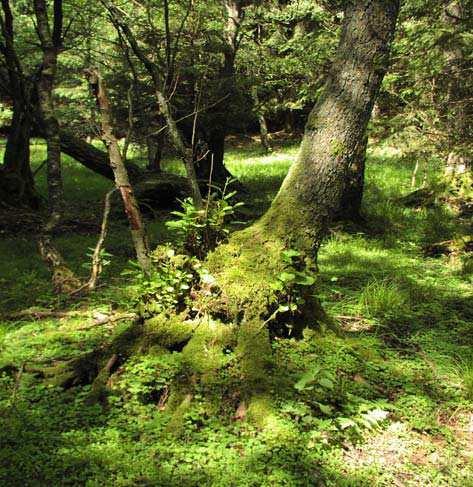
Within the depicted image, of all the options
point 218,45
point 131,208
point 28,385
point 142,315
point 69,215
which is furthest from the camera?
point 218,45

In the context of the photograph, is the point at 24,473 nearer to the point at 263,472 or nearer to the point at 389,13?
the point at 263,472

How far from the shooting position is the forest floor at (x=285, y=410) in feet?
9.62

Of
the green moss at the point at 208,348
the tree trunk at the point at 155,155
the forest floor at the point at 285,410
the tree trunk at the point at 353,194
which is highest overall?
the tree trunk at the point at 155,155

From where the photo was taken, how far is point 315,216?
4.18 meters

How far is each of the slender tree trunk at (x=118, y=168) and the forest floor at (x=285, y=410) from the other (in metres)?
0.83

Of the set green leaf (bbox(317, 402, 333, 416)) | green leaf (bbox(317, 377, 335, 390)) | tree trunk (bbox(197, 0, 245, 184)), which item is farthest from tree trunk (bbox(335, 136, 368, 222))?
green leaf (bbox(317, 402, 333, 416))

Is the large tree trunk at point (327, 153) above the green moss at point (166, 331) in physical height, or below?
above

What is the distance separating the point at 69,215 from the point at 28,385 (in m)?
6.55

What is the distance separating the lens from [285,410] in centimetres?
344

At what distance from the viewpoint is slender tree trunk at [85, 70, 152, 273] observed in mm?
4043

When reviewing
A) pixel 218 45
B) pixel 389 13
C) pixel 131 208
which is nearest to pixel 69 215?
pixel 218 45

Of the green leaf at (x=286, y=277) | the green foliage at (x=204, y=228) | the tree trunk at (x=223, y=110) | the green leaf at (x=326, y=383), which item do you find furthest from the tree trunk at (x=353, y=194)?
the green leaf at (x=326, y=383)

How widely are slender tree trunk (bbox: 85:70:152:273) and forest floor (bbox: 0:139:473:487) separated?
830 mm

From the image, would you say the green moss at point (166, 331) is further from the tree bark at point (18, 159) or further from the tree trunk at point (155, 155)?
the tree trunk at point (155, 155)
